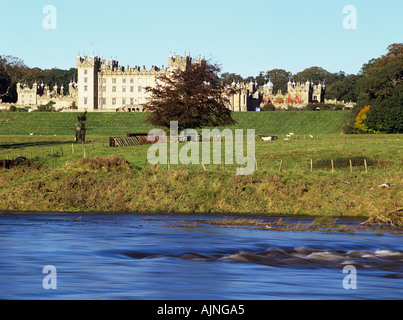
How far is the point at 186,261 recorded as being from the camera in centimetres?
2364

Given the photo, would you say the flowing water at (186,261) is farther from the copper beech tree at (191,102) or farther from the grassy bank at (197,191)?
the copper beech tree at (191,102)

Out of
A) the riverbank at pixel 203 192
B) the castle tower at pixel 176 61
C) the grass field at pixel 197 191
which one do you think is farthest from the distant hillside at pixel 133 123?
the riverbank at pixel 203 192

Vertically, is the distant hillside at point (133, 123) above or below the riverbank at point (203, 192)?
above

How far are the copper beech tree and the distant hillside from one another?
154 feet

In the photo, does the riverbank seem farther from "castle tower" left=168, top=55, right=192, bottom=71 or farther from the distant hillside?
"castle tower" left=168, top=55, right=192, bottom=71

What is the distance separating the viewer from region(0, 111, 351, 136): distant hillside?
132875 mm

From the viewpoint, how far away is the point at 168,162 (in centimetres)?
5441

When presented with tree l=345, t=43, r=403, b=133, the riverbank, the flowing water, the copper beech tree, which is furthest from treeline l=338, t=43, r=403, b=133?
the flowing water

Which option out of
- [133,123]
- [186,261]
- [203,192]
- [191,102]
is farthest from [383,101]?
[186,261]

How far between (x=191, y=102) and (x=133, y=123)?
225ft

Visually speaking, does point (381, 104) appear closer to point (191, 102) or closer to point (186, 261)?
point (191, 102)

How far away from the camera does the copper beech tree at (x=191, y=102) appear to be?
3083 inches

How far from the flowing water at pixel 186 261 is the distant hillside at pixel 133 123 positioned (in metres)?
97.6
